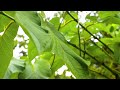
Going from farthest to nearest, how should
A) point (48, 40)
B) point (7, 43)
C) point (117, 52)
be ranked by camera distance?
point (117, 52)
point (7, 43)
point (48, 40)

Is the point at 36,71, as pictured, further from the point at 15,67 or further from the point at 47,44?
the point at 47,44

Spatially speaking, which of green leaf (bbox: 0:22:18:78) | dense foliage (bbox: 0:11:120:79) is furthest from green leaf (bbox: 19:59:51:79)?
green leaf (bbox: 0:22:18:78)

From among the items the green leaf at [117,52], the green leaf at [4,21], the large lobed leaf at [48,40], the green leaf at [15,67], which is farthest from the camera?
the green leaf at [117,52]

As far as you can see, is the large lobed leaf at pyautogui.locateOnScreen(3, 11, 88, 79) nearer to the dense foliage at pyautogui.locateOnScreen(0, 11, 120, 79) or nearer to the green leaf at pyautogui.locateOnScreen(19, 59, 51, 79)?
the dense foliage at pyautogui.locateOnScreen(0, 11, 120, 79)

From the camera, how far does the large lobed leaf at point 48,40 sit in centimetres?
42

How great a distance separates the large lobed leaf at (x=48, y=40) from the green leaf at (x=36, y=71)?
0.76ft

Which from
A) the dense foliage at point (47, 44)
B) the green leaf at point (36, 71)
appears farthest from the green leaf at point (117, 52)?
the green leaf at point (36, 71)

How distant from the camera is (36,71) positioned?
30.5 inches

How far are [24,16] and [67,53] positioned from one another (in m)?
0.10

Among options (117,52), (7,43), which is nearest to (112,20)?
(117,52)

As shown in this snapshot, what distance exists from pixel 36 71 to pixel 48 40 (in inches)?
12.7

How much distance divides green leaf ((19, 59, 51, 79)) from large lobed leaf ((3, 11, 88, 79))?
231mm

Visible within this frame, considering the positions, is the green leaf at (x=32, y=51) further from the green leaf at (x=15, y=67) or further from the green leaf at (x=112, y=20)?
the green leaf at (x=112, y=20)
